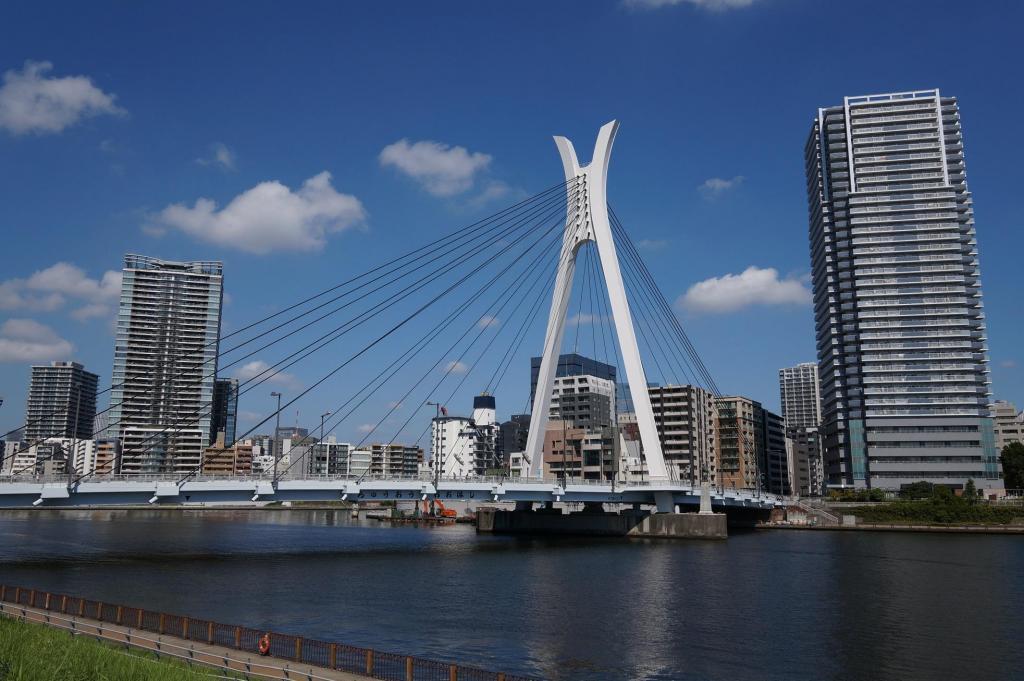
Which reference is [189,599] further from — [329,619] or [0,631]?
[0,631]

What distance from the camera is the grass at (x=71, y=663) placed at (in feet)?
45.4

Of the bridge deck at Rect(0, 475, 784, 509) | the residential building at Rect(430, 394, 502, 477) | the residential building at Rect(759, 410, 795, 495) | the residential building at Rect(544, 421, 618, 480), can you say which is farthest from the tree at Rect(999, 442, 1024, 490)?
the residential building at Rect(430, 394, 502, 477)

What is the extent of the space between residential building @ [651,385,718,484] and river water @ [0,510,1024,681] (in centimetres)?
5951

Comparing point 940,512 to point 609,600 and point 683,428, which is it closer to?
point 683,428

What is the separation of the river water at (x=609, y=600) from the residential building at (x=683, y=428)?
59.5 meters

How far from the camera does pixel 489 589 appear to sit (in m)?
37.2

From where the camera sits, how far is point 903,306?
4530 inches

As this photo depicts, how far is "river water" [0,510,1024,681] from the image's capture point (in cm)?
2366

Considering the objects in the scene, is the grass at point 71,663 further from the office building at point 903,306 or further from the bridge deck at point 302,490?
the office building at point 903,306

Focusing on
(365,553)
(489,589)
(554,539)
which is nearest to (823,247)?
(554,539)

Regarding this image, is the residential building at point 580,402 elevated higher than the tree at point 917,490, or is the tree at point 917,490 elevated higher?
the residential building at point 580,402

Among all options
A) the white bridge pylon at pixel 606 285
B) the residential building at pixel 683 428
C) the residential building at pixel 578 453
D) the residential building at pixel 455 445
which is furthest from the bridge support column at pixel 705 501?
the residential building at pixel 455 445

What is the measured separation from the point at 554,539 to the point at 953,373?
70696 mm

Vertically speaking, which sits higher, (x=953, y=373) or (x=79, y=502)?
(x=953, y=373)
